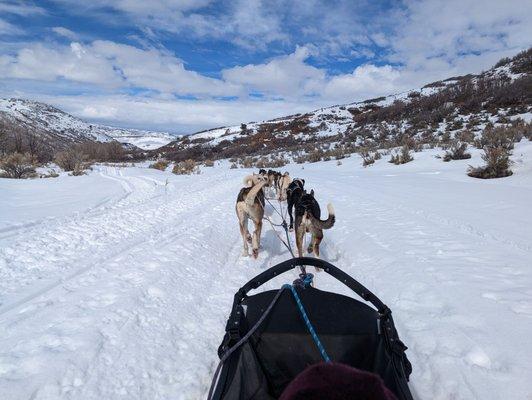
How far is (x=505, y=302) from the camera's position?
3217 mm

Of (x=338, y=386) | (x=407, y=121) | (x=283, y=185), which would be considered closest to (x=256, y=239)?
(x=338, y=386)

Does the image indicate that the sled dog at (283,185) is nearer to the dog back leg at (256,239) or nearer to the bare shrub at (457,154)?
the dog back leg at (256,239)

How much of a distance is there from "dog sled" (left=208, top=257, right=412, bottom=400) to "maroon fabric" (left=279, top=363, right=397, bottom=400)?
0.75 meters

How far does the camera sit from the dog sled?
6.58ft

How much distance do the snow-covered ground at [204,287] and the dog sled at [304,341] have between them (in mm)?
679

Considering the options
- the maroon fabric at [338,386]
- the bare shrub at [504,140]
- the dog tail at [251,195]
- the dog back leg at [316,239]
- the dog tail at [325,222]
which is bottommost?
the dog back leg at [316,239]

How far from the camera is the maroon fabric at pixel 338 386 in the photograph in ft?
3.87

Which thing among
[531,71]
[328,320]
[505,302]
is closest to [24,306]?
[328,320]

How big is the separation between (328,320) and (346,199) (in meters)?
7.21

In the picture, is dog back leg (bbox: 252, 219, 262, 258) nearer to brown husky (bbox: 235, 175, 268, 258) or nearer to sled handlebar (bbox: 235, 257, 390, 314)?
brown husky (bbox: 235, 175, 268, 258)

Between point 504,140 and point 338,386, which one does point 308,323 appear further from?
point 504,140

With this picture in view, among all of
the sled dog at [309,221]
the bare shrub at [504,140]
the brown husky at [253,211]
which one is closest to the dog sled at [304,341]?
the sled dog at [309,221]

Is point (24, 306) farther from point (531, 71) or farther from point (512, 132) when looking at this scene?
point (531, 71)

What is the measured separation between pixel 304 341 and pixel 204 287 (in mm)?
2307
